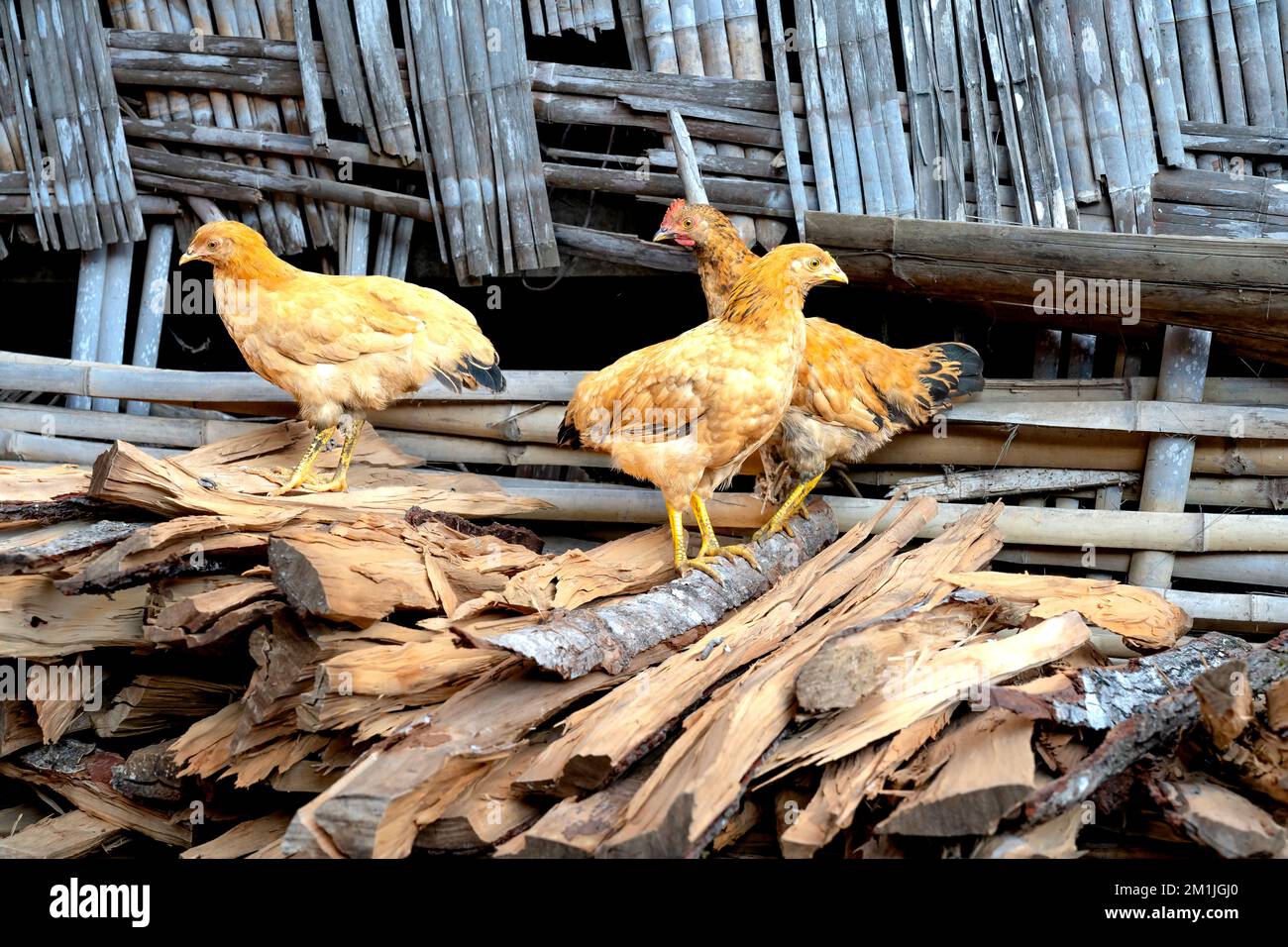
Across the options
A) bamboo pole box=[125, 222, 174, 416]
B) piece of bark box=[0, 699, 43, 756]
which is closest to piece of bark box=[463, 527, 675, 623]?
piece of bark box=[0, 699, 43, 756]

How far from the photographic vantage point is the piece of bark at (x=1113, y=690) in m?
3.09

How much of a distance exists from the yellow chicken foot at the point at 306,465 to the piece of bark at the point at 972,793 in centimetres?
272

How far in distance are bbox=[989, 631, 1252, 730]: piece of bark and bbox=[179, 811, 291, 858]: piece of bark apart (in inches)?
90.3

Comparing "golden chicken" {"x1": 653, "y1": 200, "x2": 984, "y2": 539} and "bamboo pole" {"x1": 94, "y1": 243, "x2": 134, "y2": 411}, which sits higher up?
"bamboo pole" {"x1": 94, "y1": 243, "x2": 134, "y2": 411}

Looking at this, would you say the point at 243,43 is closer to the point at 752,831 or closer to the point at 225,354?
the point at 225,354

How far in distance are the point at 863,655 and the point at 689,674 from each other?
1.82ft

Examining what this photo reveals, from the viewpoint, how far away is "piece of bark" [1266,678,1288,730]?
3.02 m

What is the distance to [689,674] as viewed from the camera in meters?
3.41

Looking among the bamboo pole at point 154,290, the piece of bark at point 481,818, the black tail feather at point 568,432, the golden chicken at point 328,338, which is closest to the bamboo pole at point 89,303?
the bamboo pole at point 154,290

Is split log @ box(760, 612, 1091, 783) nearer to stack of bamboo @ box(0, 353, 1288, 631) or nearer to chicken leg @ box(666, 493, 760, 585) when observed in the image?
chicken leg @ box(666, 493, 760, 585)

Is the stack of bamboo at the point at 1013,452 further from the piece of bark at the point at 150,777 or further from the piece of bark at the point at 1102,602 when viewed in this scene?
the piece of bark at the point at 150,777

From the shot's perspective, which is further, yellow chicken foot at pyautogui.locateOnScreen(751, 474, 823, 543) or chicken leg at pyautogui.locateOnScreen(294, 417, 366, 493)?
yellow chicken foot at pyautogui.locateOnScreen(751, 474, 823, 543)

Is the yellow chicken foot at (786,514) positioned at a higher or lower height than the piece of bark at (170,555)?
lower

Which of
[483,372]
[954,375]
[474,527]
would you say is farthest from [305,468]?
[954,375]
